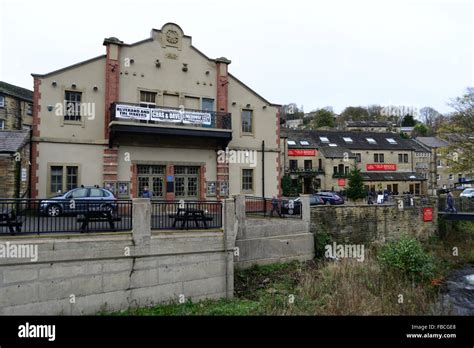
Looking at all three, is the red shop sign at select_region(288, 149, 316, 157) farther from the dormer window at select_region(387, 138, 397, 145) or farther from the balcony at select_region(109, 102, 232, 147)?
the balcony at select_region(109, 102, 232, 147)

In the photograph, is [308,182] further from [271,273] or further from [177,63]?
[271,273]

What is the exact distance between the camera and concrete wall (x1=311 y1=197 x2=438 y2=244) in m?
18.5

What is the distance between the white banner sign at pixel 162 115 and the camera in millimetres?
17766

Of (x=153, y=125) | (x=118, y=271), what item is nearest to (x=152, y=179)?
(x=153, y=125)

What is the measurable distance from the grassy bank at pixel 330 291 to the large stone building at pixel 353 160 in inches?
1012

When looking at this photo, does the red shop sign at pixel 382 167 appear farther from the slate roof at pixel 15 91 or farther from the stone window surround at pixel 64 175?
the slate roof at pixel 15 91

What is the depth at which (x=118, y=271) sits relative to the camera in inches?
375

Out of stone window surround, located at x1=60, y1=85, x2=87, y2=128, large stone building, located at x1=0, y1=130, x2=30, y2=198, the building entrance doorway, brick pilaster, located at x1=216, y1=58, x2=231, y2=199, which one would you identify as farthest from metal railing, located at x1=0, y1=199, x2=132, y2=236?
brick pilaster, located at x1=216, y1=58, x2=231, y2=199

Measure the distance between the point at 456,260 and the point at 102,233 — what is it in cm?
2162

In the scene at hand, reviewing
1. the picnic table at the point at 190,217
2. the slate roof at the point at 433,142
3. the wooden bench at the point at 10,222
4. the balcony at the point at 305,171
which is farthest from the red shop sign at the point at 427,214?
the slate roof at the point at 433,142

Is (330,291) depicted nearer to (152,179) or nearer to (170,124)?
(152,179)

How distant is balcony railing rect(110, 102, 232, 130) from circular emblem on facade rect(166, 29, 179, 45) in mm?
4428

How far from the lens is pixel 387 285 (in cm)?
1354
